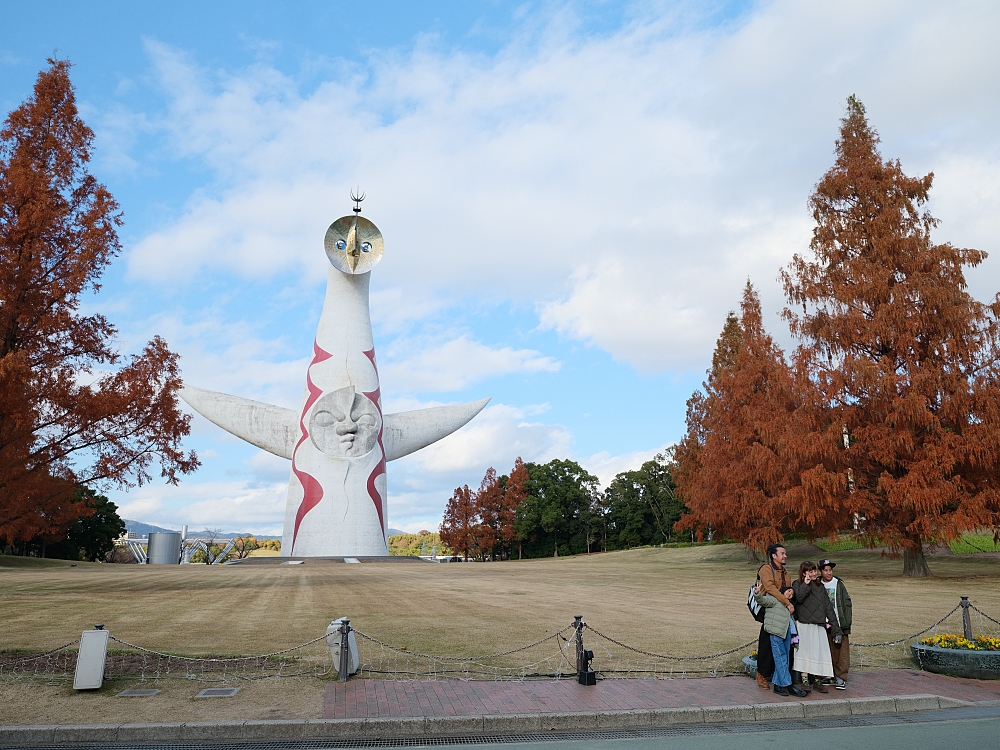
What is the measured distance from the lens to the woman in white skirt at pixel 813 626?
767cm

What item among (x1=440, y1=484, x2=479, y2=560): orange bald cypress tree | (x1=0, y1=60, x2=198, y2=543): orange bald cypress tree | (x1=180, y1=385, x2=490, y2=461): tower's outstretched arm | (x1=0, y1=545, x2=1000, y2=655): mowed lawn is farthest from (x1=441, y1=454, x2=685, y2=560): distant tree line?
(x1=0, y1=60, x2=198, y2=543): orange bald cypress tree

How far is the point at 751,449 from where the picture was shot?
84.9ft

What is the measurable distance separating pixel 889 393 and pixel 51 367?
21465 millimetres

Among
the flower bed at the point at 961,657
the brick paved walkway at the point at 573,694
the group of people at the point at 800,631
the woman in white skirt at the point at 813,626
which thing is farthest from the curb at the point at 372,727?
the flower bed at the point at 961,657

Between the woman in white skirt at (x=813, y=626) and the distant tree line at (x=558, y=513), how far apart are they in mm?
50515

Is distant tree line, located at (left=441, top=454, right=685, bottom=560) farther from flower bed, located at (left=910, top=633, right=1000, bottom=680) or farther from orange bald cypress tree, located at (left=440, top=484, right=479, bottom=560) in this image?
flower bed, located at (left=910, top=633, right=1000, bottom=680)

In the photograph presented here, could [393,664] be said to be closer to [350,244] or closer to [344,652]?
[344,652]

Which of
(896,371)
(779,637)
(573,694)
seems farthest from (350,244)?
(779,637)

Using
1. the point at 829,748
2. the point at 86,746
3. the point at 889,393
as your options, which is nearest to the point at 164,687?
the point at 86,746

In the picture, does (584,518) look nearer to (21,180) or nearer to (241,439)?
(241,439)

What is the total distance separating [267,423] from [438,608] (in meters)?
29.1

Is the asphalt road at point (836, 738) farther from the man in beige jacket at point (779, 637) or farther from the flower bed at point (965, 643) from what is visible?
the flower bed at point (965, 643)

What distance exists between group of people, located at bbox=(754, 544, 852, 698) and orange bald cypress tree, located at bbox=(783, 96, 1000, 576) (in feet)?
46.5

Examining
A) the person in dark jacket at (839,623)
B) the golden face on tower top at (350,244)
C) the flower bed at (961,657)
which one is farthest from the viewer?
the golden face on tower top at (350,244)
